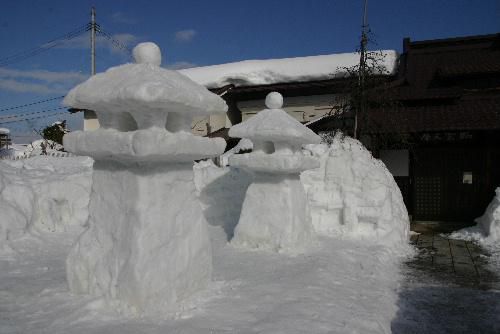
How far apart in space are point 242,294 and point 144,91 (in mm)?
2519

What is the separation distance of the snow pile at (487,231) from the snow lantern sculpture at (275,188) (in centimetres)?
451

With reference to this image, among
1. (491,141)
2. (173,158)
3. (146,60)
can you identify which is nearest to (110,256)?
(173,158)

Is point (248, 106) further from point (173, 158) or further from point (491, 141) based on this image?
point (173, 158)

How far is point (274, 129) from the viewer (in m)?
6.49

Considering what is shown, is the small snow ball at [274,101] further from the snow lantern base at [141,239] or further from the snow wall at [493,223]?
the snow wall at [493,223]

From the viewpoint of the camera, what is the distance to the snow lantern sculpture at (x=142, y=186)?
369 centimetres

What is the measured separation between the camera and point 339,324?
3.77 metres

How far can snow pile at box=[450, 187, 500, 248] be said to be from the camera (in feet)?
27.8

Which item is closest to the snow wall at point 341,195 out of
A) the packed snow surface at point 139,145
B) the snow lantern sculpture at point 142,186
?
the snow lantern sculpture at point 142,186

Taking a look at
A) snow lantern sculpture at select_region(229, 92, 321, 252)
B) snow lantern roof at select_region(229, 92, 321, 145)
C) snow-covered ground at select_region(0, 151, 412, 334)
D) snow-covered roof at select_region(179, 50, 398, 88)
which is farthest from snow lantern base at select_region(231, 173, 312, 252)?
snow-covered roof at select_region(179, 50, 398, 88)

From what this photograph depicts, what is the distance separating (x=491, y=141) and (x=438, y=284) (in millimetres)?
6483

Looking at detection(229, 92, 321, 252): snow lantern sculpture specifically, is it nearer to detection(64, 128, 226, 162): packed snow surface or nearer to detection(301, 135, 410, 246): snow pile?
detection(301, 135, 410, 246): snow pile

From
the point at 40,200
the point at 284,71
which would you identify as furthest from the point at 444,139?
the point at 40,200

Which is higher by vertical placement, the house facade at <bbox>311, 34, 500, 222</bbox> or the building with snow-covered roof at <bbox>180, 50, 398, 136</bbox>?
the building with snow-covered roof at <bbox>180, 50, 398, 136</bbox>
